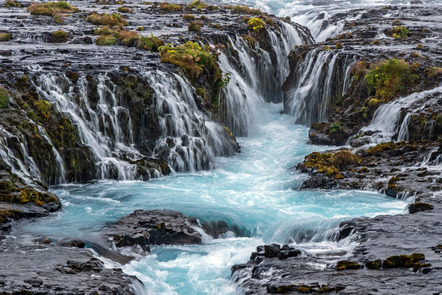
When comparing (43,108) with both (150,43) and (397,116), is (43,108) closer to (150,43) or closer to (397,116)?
(150,43)

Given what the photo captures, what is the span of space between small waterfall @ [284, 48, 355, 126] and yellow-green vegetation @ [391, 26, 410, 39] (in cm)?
757

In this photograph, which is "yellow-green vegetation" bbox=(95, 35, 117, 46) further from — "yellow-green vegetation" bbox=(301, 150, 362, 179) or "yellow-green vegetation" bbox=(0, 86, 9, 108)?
"yellow-green vegetation" bbox=(301, 150, 362, 179)

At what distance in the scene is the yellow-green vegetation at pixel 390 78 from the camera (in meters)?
29.8

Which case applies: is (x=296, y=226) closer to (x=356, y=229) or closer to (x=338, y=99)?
(x=356, y=229)

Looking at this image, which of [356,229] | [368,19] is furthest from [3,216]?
[368,19]

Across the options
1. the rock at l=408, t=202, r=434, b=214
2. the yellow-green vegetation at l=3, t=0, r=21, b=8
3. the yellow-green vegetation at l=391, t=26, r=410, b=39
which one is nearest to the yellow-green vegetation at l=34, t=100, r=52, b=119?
the rock at l=408, t=202, r=434, b=214

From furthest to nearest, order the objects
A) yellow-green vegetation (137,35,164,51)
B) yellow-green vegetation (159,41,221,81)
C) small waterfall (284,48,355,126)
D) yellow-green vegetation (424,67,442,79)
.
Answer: small waterfall (284,48,355,126) < yellow-green vegetation (137,35,164,51) < yellow-green vegetation (159,41,221,81) < yellow-green vegetation (424,67,442,79)

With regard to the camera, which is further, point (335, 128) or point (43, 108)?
point (335, 128)

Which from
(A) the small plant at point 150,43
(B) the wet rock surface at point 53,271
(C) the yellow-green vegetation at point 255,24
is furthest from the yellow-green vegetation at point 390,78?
(B) the wet rock surface at point 53,271

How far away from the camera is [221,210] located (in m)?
20.0

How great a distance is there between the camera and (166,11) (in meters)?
53.9

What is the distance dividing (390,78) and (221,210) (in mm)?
14967

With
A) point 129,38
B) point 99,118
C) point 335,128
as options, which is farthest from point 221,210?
point 129,38

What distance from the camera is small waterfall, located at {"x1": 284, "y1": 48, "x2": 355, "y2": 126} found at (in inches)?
1355
